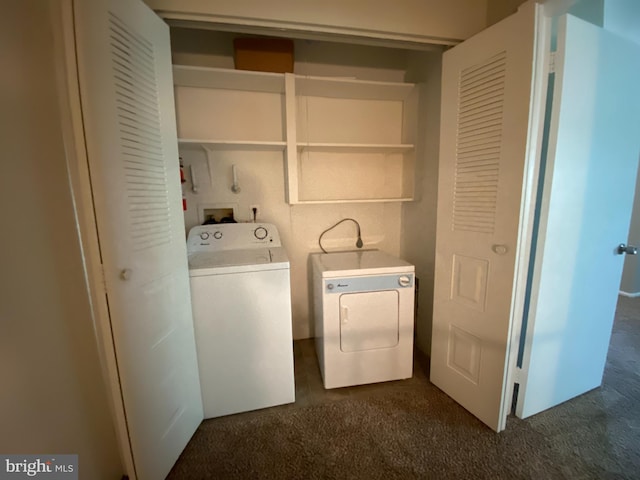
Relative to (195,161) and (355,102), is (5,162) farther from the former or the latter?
(355,102)

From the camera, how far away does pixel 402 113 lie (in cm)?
218

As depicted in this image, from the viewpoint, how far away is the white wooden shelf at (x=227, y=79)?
1.64 metres

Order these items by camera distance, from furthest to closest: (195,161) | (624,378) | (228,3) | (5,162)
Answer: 1. (195,161)
2. (624,378)
3. (228,3)
4. (5,162)

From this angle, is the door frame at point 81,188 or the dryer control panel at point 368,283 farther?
the dryer control panel at point 368,283

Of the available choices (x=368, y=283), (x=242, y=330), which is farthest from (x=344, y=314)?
(x=242, y=330)

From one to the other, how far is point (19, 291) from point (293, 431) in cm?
140

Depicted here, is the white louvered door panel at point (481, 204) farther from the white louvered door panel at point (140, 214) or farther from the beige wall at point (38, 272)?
the beige wall at point (38, 272)

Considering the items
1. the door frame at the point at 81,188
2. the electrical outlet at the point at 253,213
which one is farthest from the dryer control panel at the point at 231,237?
the door frame at the point at 81,188

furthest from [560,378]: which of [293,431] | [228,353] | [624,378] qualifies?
[228,353]

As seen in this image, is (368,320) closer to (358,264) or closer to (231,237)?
(358,264)

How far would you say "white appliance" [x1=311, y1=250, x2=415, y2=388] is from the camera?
5.52 ft

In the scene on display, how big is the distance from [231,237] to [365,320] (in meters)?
1.12

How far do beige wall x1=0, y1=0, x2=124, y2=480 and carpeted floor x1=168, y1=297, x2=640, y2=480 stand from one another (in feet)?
2.15

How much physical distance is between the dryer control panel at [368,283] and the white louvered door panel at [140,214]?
844mm
